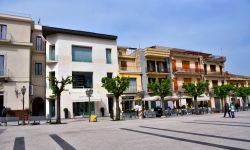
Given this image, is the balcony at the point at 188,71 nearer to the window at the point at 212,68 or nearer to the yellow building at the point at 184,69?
the yellow building at the point at 184,69

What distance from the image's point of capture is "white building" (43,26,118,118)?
3266 centimetres

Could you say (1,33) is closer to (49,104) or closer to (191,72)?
(49,104)

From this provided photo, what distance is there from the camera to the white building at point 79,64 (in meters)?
32.7

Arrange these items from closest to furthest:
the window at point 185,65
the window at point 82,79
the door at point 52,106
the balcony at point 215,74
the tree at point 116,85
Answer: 1. the tree at point 116,85
2. the door at point 52,106
3. the window at point 82,79
4. the window at point 185,65
5. the balcony at point 215,74

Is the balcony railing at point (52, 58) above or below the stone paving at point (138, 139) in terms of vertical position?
above

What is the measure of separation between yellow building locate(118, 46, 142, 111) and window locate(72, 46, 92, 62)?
15.6ft

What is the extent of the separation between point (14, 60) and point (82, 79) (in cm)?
870

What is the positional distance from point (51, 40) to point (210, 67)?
98.5 ft

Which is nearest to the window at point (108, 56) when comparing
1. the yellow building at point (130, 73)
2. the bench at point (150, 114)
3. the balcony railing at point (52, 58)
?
the yellow building at point (130, 73)

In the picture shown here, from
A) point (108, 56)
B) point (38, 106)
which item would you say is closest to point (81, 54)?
point (108, 56)

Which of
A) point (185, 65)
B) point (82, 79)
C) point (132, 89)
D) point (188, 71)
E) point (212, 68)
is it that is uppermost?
point (185, 65)

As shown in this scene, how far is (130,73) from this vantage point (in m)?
37.9

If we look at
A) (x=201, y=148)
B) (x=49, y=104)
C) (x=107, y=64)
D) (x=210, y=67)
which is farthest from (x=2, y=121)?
(x=210, y=67)

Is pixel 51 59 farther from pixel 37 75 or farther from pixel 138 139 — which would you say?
pixel 138 139
